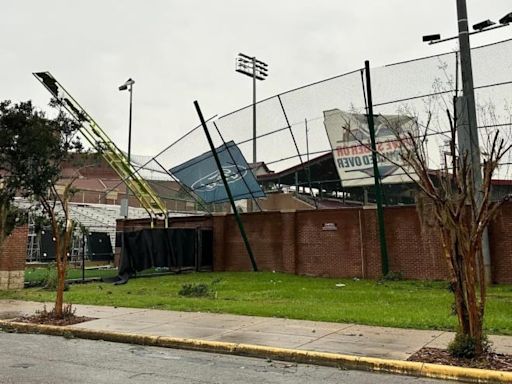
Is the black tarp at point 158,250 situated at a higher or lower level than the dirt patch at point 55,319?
higher

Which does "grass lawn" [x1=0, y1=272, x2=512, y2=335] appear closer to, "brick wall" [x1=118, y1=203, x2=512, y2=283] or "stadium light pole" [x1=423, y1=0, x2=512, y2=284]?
"brick wall" [x1=118, y1=203, x2=512, y2=283]

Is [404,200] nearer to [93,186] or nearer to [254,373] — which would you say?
[254,373]

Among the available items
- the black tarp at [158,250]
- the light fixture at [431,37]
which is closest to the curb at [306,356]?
the light fixture at [431,37]

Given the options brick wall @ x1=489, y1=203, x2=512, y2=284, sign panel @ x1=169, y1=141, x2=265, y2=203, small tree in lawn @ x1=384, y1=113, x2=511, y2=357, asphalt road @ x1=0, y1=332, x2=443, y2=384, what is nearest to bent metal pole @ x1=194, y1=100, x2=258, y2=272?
sign panel @ x1=169, y1=141, x2=265, y2=203

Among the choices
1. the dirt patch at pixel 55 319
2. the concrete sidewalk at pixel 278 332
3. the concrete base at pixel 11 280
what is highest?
the concrete base at pixel 11 280

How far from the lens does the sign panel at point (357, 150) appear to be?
18.5 metres

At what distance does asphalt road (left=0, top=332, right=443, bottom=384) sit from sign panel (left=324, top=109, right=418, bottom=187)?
40.6 feet

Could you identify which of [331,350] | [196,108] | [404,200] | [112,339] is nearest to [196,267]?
[196,108]

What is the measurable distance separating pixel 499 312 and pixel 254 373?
6.41m

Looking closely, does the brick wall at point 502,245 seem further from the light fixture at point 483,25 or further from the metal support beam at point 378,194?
the light fixture at point 483,25

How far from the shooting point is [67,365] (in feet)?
23.1

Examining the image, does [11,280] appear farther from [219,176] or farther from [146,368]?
[146,368]

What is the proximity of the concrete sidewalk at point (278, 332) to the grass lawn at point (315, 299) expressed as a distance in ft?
1.92

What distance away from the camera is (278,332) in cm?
895
